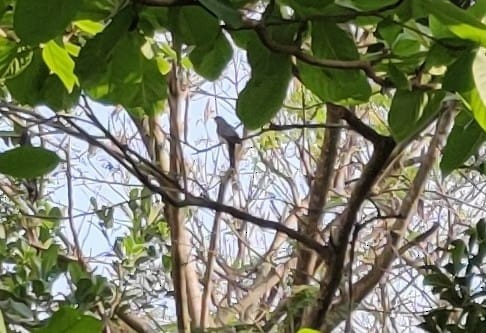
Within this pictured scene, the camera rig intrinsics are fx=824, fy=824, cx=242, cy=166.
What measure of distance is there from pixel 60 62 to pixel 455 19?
0.28 m

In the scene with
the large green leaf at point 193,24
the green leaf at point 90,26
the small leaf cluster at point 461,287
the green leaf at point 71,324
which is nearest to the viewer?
the green leaf at point 71,324

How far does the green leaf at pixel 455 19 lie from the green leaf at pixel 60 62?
0.86 ft

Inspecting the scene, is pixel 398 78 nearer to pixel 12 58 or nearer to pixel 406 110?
pixel 406 110

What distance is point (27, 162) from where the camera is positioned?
47 cm

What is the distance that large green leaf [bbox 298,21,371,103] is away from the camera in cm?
48

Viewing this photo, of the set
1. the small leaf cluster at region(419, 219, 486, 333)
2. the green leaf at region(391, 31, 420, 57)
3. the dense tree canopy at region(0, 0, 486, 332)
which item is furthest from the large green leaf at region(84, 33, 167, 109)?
the small leaf cluster at region(419, 219, 486, 333)

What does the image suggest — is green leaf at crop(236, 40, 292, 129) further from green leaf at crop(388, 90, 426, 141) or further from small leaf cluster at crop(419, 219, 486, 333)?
small leaf cluster at crop(419, 219, 486, 333)

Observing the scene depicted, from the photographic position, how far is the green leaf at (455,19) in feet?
1.16

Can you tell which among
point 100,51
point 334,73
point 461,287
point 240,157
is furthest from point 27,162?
point 240,157

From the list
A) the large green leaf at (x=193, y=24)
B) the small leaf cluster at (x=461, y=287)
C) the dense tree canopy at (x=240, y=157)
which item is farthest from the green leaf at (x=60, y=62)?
the small leaf cluster at (x=461, y=287)

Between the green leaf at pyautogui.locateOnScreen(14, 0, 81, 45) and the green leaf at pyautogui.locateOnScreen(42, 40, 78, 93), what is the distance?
0.52ft

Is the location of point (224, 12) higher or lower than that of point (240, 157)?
lower

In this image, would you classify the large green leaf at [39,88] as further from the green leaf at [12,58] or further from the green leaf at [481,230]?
the green leaf at [481,230]

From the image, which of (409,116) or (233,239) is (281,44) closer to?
(409,116)
